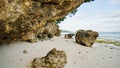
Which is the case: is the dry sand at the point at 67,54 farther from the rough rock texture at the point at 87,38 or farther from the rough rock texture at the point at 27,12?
the rough rock texture at the point at 27,12

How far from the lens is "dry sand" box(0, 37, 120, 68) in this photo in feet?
53.9

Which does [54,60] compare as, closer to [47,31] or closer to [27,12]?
[27,12]

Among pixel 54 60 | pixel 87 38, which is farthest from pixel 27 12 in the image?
pixel 87 38

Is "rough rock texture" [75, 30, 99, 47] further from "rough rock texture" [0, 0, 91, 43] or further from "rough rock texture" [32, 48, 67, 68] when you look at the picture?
"rough rock texture" [0, 0, 91, 43]

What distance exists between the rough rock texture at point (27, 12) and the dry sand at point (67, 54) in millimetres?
4919

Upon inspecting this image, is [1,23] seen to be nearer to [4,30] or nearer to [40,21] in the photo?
[4,30]

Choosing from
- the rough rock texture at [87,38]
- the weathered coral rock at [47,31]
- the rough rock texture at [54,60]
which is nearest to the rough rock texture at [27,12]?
the rough rock texture at [54,60]

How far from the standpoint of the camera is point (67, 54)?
18.3 metres

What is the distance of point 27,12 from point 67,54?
28.0 feet

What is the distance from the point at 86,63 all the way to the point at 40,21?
668cm

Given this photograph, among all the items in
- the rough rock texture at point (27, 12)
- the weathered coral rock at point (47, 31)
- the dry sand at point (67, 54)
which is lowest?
the dry sand at point (67, 54)

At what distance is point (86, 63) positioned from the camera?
17375 millimetres

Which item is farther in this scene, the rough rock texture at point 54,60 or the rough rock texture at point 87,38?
the rough rock texture at point 87,38

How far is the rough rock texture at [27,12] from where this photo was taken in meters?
9.55
